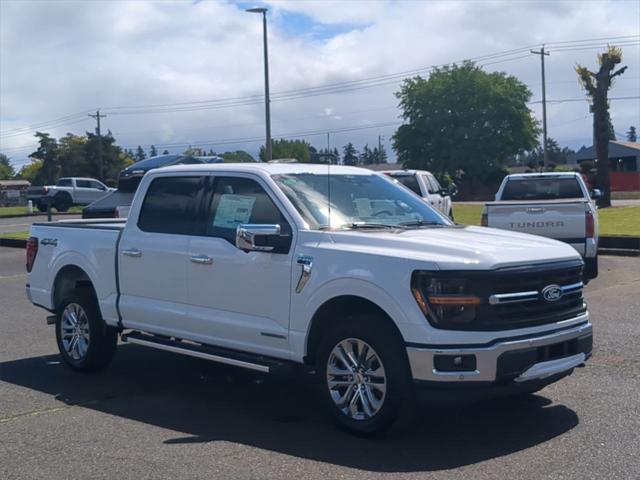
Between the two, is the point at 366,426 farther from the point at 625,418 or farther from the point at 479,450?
the point at 625,418

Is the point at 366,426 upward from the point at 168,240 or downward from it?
downward

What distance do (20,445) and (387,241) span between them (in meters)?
3.05

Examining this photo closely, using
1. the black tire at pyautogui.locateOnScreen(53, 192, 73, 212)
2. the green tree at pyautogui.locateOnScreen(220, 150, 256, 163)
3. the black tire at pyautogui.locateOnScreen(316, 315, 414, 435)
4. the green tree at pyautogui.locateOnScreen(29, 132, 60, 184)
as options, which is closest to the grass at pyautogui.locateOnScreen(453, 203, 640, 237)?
the green tree at pyautogui.locateOnScreen(220, 150, 256, 163)

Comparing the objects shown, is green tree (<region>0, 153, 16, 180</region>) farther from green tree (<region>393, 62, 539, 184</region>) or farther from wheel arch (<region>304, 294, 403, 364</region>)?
wheel arch (<region>304, 294, 403, 364</region>)

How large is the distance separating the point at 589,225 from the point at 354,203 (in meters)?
7.76

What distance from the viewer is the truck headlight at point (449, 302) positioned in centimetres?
595

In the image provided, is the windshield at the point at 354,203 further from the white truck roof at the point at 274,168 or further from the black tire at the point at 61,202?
the black tire at the point at 61,202

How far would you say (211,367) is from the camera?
9039 mm

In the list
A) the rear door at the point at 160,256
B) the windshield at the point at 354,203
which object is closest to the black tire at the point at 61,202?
the rear door at the point at 160,256

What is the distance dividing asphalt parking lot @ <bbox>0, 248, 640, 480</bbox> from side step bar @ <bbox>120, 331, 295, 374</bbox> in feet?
1.43

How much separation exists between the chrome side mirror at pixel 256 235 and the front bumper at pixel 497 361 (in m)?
1.45

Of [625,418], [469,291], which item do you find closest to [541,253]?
[469,291]

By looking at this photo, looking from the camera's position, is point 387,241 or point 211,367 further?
point 211,367

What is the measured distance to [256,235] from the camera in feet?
22.1
